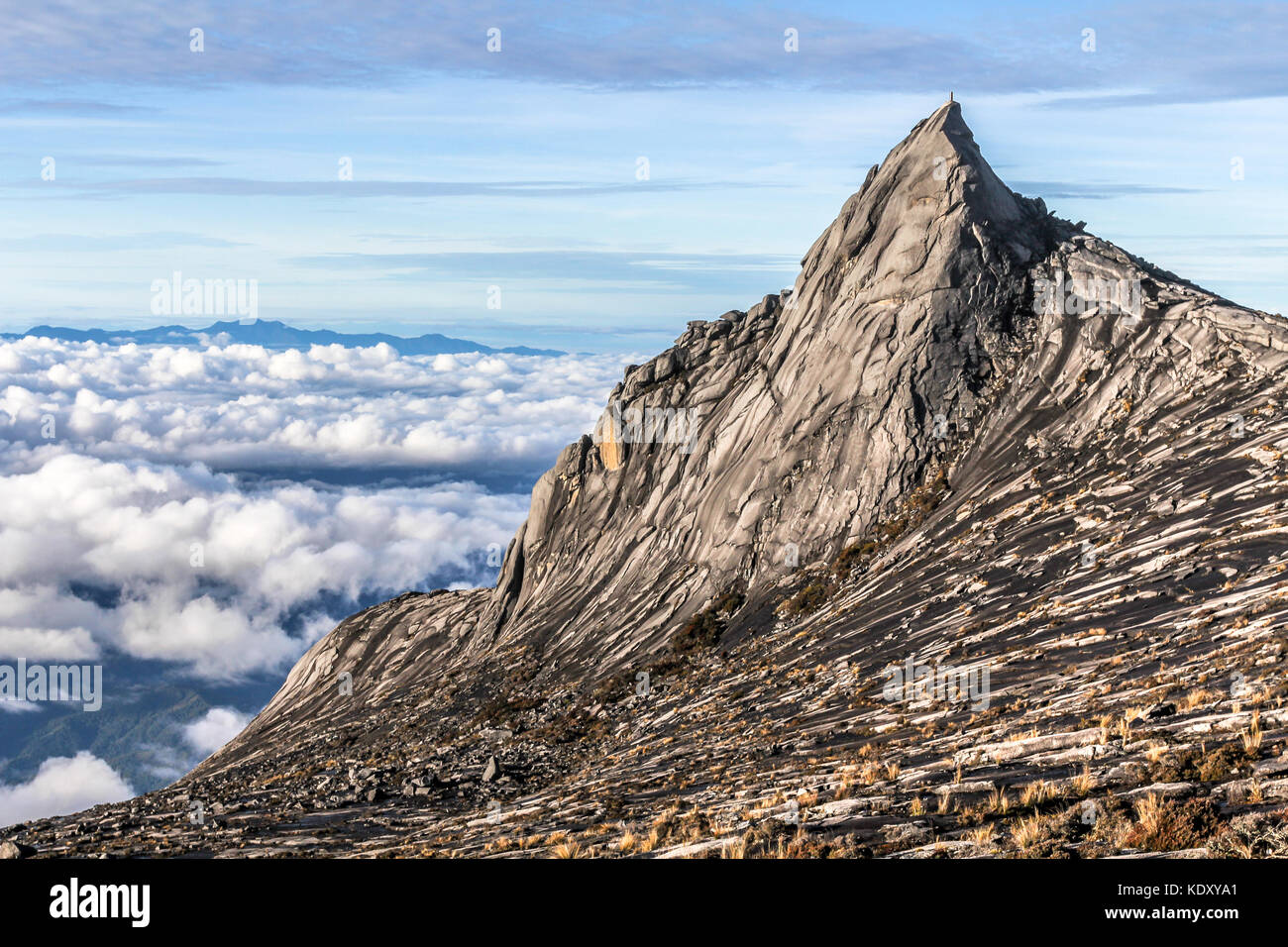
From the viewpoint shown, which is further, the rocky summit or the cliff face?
the cliff face

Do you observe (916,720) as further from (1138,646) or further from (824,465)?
(824,465)

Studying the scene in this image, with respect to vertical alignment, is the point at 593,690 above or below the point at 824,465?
below

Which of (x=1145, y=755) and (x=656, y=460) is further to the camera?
(x=656, y=460)

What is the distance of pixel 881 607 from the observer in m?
47.8

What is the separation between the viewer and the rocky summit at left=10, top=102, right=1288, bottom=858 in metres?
22.8

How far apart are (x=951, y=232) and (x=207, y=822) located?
5104 centimetres

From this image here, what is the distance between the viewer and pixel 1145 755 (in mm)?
20828

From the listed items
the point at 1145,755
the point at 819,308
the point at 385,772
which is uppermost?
the point at 819,308

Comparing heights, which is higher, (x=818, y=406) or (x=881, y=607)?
(x=818, y=406)

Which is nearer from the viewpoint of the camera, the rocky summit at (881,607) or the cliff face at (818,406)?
the rocky summit at (881,607)

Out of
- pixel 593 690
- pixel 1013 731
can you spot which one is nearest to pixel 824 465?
pixel 593 690

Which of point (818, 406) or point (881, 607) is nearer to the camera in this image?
point (881, 607)

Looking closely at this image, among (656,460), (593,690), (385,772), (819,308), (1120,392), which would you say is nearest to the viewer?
(385,772)

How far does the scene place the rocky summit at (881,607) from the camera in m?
22.8
